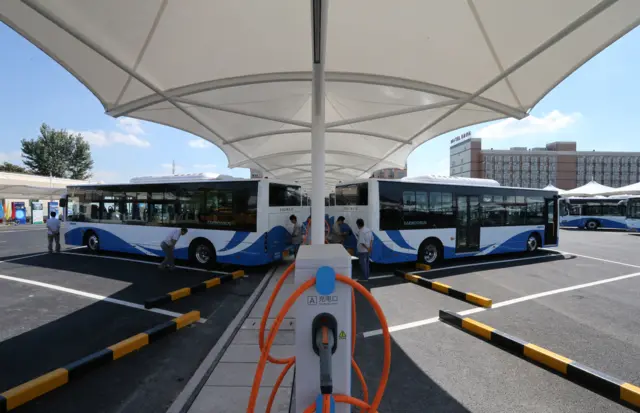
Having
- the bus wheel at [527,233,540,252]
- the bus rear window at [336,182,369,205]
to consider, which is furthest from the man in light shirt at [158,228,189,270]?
the bus wheel at [527,233,540,252]

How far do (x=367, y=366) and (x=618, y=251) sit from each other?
16.4 meters

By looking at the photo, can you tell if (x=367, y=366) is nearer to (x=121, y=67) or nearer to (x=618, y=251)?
(x=121, y=67)

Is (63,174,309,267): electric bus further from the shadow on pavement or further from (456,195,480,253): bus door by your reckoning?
(456,195,480,253): bus door

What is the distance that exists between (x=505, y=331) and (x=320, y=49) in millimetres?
5504

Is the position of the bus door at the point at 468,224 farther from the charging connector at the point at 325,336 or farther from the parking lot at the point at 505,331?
the charging connector at the point at 325,336

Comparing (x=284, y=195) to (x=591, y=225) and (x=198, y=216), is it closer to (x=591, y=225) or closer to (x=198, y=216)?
(x=198, y=216)

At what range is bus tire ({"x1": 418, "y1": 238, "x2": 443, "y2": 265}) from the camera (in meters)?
10.1

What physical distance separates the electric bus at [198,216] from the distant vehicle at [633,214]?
2507 centimetres

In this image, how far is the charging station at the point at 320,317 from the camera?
215 centimetres

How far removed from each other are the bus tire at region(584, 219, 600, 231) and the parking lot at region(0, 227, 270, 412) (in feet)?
94.2

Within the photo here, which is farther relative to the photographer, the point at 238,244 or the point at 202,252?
the point at 202,252

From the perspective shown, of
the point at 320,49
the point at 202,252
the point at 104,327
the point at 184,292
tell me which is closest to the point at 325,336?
the point at 320,49

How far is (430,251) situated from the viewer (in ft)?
33.8

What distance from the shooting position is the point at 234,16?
16.5ft
